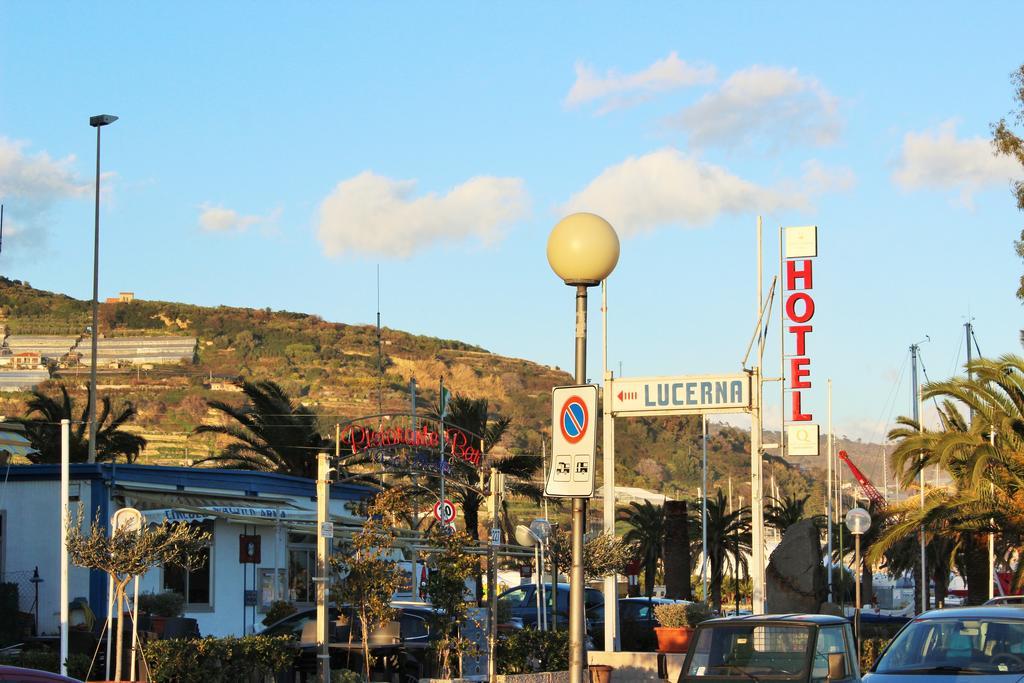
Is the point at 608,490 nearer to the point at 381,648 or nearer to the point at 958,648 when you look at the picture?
the point at 381,648

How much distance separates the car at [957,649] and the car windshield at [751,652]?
2.43ft

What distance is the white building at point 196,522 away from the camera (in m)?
24.5

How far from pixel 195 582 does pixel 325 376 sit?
108675 mm

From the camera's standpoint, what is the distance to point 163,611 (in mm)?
25125

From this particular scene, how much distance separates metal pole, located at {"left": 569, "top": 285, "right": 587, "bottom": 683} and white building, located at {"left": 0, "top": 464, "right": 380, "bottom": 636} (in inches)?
432

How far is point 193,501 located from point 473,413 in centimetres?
1861

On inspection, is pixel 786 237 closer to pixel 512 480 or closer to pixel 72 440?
pixel 512 480

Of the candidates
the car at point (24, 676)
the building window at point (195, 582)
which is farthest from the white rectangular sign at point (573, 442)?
the building window at point (195, 582)

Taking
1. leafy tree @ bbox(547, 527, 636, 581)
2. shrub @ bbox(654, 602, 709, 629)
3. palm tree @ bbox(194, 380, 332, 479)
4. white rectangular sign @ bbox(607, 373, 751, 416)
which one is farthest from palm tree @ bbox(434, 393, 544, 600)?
leafy tree @ bbox(547, 527, 636, 581)

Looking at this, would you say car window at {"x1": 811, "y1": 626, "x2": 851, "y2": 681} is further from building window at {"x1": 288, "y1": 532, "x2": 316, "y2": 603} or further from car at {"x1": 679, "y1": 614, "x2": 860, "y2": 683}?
building window at {"x1": 288, "y1": 532, "x2": 316, "y2": 603}

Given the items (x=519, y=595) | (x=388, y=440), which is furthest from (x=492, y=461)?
(x=388, y=440)

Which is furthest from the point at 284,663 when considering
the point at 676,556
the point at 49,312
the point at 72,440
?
the point at 49,312

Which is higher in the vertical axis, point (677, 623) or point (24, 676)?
point (24, 676)

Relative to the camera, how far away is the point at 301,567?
30828 mm
